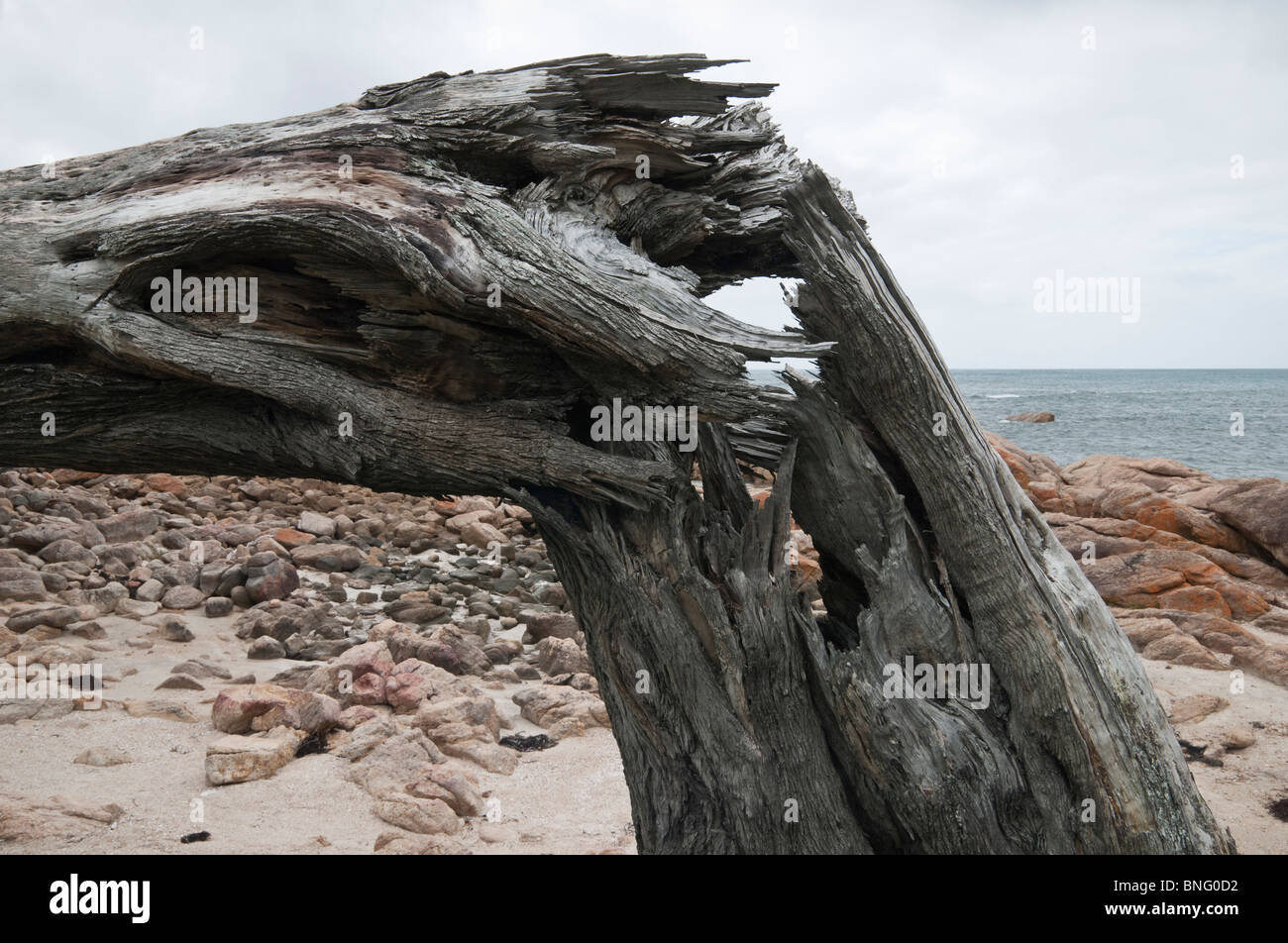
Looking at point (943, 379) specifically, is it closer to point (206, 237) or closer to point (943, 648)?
point (943, 648)

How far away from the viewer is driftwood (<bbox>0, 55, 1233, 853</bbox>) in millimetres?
3529

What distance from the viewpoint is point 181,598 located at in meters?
9.91

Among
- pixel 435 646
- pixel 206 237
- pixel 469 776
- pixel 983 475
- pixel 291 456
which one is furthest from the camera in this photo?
pixel 435 646

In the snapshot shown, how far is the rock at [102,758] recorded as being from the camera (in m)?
6.25

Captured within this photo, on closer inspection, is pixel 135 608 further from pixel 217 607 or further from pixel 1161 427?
pixel 1161 427

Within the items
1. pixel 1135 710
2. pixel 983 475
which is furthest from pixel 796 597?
pixel 1135 710

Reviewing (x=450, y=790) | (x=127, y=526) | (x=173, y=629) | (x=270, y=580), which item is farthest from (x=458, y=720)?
(x=127, y=526)

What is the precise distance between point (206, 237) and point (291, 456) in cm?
92

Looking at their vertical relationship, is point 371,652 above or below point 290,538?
below

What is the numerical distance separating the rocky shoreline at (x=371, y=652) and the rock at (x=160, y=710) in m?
0.02

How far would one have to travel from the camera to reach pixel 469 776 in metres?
6.85

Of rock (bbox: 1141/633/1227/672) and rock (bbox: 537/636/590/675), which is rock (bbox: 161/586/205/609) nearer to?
rock (bbox: 537/636/590/675)

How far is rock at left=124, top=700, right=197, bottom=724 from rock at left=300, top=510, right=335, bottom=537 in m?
6.14

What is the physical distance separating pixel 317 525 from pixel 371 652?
5756mm
